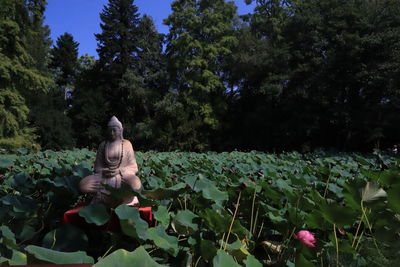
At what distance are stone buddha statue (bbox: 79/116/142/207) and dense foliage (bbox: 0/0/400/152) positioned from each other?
1398 cm

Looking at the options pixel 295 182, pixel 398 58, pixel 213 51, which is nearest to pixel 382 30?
pixel 398 58

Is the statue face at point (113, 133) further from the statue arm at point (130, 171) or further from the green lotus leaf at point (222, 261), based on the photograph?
the green lotus leaf at point (222, 261)

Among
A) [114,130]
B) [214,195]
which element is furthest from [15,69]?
[214,195]

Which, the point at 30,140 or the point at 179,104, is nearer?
the point at 30,140

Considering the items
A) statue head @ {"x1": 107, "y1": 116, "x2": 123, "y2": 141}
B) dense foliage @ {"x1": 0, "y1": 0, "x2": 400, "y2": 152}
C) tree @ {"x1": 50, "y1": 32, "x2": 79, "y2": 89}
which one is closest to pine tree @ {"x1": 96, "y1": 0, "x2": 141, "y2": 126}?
dense foliage @ {"x1": 0, "y1": 0, "x2": 400, "y2": 152}

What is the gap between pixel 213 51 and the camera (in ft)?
77.6

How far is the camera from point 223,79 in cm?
2531

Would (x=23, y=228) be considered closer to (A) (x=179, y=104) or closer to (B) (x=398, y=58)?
(B) (x=398, y=58)

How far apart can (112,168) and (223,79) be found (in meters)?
23.2

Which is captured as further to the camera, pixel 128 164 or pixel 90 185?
pixel 128 164

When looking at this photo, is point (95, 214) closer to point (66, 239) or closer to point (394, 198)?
point (66, 239)

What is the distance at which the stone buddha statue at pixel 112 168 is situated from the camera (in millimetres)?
2490

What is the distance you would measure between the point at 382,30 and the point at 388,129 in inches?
185

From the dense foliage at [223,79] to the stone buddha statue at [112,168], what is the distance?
1398 cm
